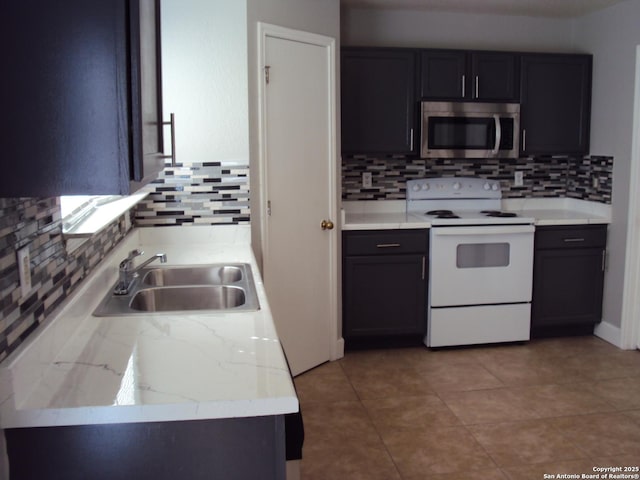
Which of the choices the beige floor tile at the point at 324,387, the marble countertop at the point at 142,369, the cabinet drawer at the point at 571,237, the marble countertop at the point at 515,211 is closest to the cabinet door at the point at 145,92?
the marble countertop at the point at 142,369

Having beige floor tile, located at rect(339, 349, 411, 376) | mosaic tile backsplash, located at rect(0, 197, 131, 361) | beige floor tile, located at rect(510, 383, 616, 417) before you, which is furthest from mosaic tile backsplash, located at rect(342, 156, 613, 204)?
mosaic tile backsplash, located at rect(0, 197, 131, 361)

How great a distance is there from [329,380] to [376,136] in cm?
164

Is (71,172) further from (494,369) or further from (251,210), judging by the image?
(494,369)

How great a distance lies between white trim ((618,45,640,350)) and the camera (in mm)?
4320

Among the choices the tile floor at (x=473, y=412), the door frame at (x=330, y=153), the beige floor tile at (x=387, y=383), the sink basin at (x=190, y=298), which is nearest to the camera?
the sink basin at (x=190, y=298)

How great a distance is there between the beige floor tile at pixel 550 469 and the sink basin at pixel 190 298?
1.41 meters

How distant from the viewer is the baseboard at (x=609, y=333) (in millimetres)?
4562

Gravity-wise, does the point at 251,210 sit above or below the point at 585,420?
above

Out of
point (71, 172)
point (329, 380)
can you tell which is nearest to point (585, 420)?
point (329, 380)

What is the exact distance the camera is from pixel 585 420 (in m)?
3.41

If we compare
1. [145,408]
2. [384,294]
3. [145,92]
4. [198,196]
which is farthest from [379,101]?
[145,408]

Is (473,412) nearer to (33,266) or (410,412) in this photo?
(410,412)

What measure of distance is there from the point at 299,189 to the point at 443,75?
1390 mm

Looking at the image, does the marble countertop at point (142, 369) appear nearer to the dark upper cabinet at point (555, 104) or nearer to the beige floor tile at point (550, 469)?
the beige floor tile at point (550, 469)
